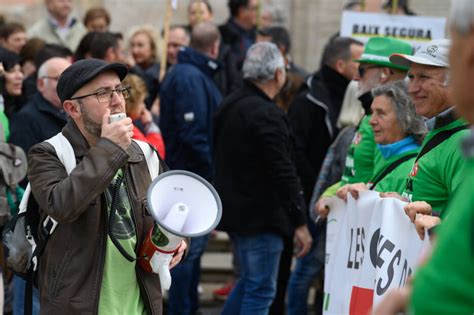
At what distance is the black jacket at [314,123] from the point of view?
798 cm

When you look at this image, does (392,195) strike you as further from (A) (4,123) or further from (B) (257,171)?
(A) (4,123)

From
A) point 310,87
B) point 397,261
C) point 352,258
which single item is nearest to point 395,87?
point 352,258

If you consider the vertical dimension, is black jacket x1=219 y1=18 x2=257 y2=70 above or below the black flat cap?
below

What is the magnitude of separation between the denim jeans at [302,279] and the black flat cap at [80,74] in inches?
134

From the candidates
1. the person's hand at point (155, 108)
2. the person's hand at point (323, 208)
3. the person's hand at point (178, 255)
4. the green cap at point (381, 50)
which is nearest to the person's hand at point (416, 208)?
the person's hand at point (178, 255)

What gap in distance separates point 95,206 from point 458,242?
2348mm

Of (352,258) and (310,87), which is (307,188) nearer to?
(310,87)

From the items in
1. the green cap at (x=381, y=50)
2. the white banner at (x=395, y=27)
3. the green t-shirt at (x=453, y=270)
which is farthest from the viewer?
the white banner at (x=395, y=27)

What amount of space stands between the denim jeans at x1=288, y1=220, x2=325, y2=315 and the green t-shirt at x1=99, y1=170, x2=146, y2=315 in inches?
128

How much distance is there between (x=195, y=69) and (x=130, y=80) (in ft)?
3.92

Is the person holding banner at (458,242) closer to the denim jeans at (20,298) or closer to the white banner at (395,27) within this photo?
the denim jeans at (20,298)

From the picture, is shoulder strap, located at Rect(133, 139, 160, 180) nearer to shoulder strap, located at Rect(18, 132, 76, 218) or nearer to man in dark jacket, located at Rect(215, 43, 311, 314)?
shoulder strap, located at Rect(18, 132, 76, 218)

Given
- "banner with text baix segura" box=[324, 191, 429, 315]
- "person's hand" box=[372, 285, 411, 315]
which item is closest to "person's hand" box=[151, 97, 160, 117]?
"banner with text baix segura" box=[324, 191, 429, 315]

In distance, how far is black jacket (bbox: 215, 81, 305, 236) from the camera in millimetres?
7008
